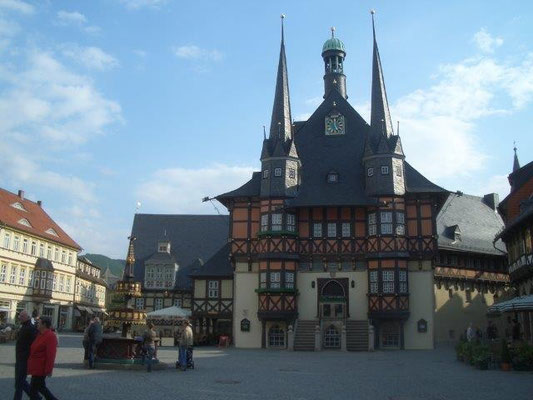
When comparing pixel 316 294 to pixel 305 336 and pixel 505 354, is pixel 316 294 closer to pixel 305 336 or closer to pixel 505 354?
pixel 305 336

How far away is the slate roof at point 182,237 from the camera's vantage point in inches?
2389

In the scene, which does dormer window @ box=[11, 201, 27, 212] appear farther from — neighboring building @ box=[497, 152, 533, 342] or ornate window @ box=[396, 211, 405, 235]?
neighboring building @ box=[497, 152, 533, 342]

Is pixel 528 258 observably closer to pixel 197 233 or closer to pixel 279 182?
pixel 279 182

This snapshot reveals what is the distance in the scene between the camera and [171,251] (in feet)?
202

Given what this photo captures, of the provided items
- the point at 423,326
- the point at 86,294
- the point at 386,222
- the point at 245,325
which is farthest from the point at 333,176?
the point at 86,294

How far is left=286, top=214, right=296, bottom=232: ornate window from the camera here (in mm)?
41094

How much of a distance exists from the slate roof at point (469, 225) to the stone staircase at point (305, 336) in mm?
13770

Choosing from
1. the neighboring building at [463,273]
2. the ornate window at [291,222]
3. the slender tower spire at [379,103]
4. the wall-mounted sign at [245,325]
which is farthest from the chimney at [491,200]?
the wall-mounted sign at [245,325]

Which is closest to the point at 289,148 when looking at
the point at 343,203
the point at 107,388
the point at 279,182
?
the point at 279,182

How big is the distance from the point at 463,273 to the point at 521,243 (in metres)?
14.6

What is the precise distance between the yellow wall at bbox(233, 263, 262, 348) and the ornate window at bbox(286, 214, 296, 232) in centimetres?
405

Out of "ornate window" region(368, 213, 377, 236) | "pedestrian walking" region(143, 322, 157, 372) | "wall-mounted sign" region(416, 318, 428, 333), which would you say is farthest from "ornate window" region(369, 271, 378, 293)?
"pedestrian walking" region(143, 322, 157, 372)

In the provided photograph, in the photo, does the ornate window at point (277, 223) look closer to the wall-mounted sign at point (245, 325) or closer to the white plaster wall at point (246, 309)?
the white plaster wall at point (246, 309)

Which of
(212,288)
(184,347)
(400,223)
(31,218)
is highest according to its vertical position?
(31,218)
